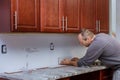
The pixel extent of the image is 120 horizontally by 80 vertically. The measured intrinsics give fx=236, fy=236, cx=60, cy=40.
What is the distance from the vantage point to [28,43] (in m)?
3.14

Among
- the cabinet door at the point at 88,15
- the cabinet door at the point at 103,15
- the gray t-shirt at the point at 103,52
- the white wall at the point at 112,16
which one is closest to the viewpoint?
the gray t-shirt at the point at 103,52

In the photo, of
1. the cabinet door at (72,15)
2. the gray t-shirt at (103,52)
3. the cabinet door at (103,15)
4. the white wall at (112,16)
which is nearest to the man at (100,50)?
the gray t-shirt at (103,52)

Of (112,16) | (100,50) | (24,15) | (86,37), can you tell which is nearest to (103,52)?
(100,50)

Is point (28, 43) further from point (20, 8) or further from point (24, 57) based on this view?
point (20, 8)

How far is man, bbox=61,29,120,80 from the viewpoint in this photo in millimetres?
3145

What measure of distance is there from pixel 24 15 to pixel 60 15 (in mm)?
614

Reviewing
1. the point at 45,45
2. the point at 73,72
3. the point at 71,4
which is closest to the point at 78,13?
the point at 71,4

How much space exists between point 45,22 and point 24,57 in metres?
0.58

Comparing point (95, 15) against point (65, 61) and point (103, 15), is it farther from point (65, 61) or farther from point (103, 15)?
point (65, 61)

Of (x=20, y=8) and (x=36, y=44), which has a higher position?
(x=20, y=8)

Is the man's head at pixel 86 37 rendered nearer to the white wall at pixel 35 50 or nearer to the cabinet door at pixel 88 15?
the cabinet door at pixel 88 15

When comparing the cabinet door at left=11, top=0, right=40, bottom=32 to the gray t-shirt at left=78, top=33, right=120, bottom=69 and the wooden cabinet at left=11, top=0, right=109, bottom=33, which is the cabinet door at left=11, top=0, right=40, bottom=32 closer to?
the wooden cabinet at left=11, top=0, right=109, bottom=33

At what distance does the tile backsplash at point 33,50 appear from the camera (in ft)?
9.52

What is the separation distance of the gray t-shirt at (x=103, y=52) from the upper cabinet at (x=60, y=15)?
379 millimetres
